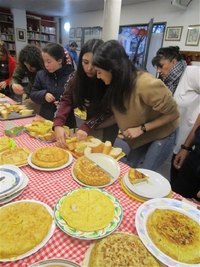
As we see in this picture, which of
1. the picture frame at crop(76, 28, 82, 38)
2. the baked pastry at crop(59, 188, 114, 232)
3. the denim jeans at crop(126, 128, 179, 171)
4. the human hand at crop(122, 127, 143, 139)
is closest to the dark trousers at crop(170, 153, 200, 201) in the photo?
the denim jeans at crop(126, 128, 179, 171)

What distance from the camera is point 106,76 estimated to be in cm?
139

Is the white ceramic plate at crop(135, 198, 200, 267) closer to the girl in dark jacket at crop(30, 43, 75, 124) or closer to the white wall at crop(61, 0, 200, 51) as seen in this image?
the girl in dark jacket at crop(30, 43, 75, 124)

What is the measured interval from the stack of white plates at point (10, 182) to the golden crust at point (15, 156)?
0.27ft

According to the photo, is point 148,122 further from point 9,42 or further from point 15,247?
point 9,42

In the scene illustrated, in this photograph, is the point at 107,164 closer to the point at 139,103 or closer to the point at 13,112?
the point at 139,103

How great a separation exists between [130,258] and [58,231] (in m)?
0.31

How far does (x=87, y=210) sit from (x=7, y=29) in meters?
9.85

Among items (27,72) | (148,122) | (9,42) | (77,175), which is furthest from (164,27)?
(9,42)

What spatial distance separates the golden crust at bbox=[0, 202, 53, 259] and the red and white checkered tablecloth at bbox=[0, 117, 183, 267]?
0.04m

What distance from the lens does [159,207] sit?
876 mm

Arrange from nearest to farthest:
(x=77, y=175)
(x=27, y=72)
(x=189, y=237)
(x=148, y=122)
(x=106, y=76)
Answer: (x=189, y=237), (x=77, y=175), (x=106, y=76), (x=148, y=122), (x=27, y=72)

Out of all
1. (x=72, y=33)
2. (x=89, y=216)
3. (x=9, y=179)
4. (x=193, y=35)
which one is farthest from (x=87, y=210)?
(x=72, y=33)

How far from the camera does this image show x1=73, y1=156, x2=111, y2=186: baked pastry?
1.03 meters

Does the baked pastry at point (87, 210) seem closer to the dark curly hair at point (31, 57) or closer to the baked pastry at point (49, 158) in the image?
the baked pastry at point (49, 158)
